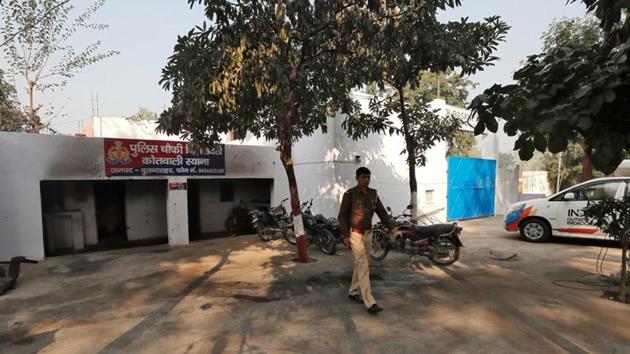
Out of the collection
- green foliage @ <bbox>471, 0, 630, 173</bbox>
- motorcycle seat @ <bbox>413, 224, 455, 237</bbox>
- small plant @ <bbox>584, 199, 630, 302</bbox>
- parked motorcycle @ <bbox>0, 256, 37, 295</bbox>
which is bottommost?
parked motorcycle @ <bbox>0, 256, 37, 295</bbox>

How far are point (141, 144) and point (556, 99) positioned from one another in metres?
9.31

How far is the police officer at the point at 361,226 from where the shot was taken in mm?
4734

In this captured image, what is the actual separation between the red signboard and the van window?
842 cm

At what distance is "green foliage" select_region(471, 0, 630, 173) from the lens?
5.03 feet

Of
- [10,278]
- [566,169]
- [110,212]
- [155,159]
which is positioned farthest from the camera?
[566,169]

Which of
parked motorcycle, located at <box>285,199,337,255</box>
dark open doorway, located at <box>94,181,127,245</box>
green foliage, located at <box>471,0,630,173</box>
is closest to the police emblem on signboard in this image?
dark open doorway, located at <box>94,181,127,245</box>

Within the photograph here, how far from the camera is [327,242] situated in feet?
27.8

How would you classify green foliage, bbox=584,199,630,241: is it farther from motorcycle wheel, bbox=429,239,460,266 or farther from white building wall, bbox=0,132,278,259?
white building wall, bbox=0,132,278,259

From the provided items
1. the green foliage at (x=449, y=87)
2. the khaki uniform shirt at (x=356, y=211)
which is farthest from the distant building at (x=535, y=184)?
the khaki uniform shirt at (x=356, y=211)

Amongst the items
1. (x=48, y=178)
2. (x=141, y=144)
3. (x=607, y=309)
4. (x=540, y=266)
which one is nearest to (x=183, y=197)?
(x=141, y=144)

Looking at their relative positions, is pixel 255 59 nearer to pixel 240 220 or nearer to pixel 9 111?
pixel 240 220

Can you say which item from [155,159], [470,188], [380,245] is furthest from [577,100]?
[470,188]

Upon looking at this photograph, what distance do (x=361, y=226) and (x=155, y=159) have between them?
6656 mm

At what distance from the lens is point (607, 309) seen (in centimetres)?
471
